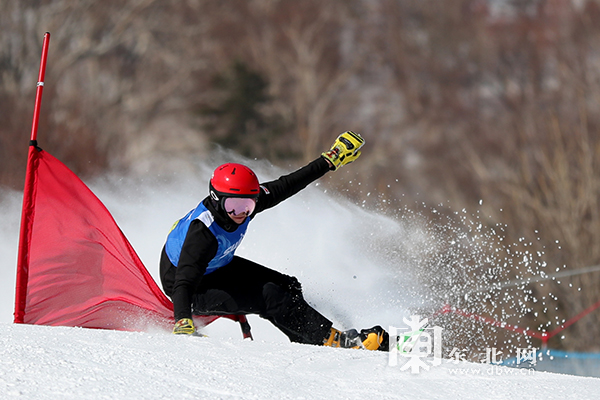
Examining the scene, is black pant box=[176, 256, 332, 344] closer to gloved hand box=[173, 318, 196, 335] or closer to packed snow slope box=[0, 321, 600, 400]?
gloved hand box=[173, 318, 196, 335]

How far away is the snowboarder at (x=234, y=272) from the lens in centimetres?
387

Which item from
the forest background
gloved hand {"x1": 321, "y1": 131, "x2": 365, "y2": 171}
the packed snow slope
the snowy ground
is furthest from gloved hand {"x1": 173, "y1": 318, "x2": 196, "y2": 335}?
the forest background

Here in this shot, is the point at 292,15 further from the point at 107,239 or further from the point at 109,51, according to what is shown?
the point at 107,239

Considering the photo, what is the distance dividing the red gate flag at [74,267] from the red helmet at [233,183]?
30.3 inches

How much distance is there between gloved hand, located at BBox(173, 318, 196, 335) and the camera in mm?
3654

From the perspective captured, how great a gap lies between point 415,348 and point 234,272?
103cm

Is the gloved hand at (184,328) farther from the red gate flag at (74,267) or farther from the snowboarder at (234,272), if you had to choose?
the red gate flag at (74,267)

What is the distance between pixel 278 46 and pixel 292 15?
3157 mm

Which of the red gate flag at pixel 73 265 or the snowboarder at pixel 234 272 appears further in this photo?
the red gate flag at pixel 73 265

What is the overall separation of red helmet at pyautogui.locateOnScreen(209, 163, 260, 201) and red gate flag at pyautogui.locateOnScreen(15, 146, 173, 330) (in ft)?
2.52

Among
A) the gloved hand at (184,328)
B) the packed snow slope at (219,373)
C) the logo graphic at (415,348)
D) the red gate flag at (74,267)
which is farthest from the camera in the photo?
the red gate flag at (74,267)

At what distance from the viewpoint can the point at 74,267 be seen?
4.27m

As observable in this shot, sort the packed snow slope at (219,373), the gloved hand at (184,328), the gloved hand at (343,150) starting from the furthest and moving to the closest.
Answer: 1. the gloved hand at (343,150)
2. the gloved hand at (184,328)
3. the packed snow slope at (219,373)

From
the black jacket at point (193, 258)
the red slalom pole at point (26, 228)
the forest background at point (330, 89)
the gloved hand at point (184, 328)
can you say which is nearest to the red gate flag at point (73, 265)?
the red slalom pole at point (26, 228)
